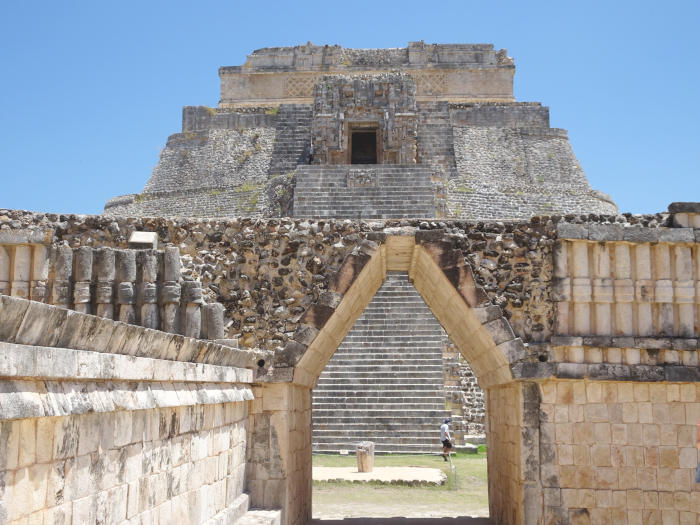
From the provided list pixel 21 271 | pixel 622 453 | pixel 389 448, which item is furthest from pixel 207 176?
pixel 622 453

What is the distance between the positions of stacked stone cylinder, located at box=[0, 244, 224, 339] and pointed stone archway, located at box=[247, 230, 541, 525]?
1513 mm

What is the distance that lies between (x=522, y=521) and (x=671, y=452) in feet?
5.13

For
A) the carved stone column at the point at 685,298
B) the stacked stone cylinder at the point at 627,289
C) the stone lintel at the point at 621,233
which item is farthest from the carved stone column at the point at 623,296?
the carved stone column at the point at 685,298

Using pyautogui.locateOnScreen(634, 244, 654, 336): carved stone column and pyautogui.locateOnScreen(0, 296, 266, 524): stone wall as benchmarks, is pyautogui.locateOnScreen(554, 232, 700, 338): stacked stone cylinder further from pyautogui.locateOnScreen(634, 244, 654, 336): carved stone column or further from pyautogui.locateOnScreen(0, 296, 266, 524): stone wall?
pyautogui.locateOnScreen(0, 296, 266, 524): stone wall

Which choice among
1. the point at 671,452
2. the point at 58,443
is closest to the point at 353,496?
the point at 671,452

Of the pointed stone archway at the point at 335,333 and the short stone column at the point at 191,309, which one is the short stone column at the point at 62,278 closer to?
the short stone column at the point at 191,309

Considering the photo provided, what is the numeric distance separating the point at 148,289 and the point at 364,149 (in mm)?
22536

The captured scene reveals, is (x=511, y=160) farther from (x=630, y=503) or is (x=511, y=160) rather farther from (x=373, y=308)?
(x=630, y=503)

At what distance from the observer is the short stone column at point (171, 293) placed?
654 cm

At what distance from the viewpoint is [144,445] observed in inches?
178

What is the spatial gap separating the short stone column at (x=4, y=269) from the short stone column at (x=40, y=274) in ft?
0.79

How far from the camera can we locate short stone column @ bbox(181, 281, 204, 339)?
6.76 metres

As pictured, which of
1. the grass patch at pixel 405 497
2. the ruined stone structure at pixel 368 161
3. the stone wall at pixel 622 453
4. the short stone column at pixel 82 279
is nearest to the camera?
the short stone column at pixel 82 279

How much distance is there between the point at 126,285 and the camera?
6.50 m
